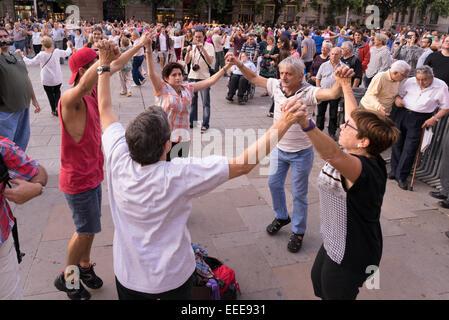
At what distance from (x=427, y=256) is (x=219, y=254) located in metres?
2.27

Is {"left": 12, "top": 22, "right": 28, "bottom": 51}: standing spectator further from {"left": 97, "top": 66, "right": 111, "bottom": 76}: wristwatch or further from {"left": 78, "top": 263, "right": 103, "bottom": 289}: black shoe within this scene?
{"left": 97, "top": 66, "right": 111, "bottom": 76}: wristwatch

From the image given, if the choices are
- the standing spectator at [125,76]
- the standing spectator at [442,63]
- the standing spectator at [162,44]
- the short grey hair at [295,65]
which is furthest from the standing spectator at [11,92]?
the standing spectator at [162,44]

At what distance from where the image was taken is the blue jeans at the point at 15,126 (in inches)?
182

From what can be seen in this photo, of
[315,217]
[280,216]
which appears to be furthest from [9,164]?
[315,217]

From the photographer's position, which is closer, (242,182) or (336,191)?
(336,191)

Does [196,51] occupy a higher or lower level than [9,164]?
higher

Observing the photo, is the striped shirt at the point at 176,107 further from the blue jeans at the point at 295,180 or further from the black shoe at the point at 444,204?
the black shoe at the point at 444,204

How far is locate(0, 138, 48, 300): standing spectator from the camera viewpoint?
1.93m

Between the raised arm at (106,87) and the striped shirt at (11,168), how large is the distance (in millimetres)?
493

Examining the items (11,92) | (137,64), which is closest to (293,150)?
(11,92)

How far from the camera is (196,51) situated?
25.9 ft

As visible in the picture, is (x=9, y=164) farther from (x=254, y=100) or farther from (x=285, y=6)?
(x=285, y=6)

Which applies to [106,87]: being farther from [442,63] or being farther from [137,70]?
[137,70]

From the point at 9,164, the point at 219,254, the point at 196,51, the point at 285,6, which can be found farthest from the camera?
the point at 285,6
